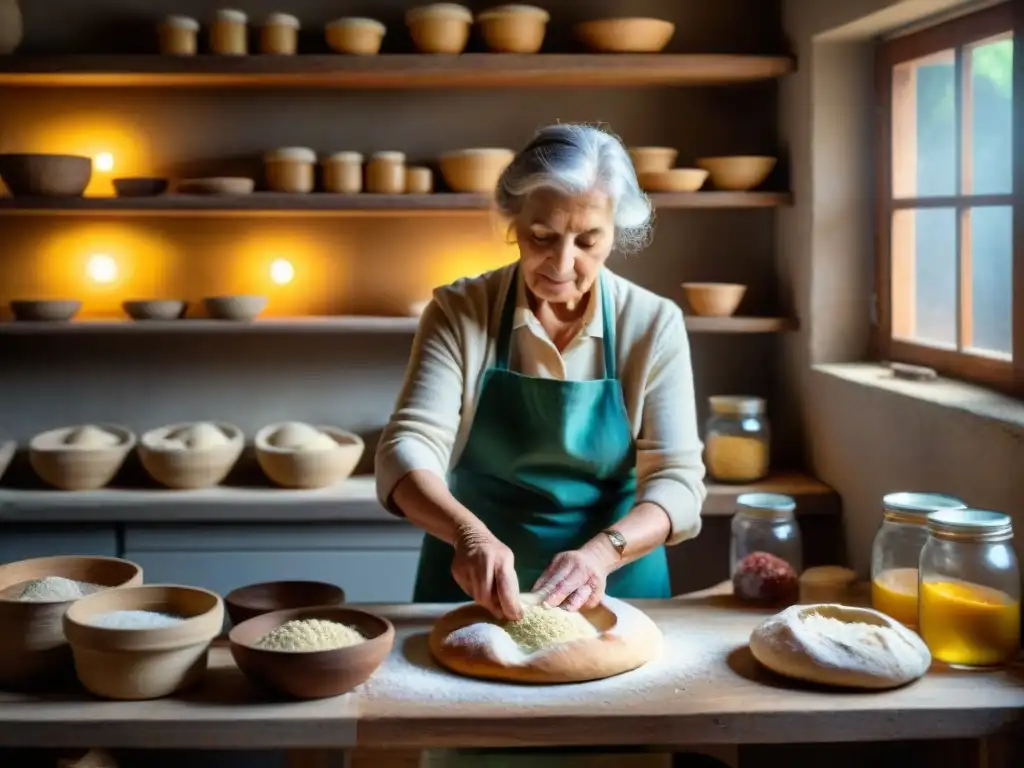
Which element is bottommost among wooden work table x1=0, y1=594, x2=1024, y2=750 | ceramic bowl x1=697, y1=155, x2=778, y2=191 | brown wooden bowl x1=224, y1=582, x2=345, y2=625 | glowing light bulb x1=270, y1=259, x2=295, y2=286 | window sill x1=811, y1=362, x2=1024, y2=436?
wooden work table x1=0, y1=594, x2=1024, y2=750

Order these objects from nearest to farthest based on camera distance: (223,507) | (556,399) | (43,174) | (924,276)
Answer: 1. (556,399)
2. (924,276)
3. (223,507)
4. (43,174)

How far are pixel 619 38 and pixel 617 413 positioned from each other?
1.55 metres

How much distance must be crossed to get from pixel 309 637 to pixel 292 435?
196 cm

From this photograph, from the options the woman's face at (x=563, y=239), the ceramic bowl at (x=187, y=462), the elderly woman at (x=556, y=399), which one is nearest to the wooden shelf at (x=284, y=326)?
the ceramic bowl at (x=187, y=462)

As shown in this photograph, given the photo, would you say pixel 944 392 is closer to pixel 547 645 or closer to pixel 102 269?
pixel 547 645

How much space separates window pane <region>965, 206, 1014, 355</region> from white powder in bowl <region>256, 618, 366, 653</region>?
1581 millimetres

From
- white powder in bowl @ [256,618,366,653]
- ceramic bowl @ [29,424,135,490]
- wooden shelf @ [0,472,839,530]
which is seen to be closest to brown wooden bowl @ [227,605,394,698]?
white powder in bowl @ [256,618,366,653]

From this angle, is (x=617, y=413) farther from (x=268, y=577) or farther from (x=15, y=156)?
(x=15, y=156)

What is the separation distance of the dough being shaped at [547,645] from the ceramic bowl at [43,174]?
220 centimetres

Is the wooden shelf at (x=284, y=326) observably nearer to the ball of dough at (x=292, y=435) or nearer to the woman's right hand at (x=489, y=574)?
the ball of dough at (x=292, y=435)

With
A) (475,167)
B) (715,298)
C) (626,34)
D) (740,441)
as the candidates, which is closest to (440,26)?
(475,167)

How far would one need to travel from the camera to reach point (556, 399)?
217 cm

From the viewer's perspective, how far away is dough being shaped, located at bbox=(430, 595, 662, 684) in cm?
161

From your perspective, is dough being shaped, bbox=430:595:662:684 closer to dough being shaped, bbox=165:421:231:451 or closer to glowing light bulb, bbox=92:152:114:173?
dough being shaped, bbox=165:421:231:451
